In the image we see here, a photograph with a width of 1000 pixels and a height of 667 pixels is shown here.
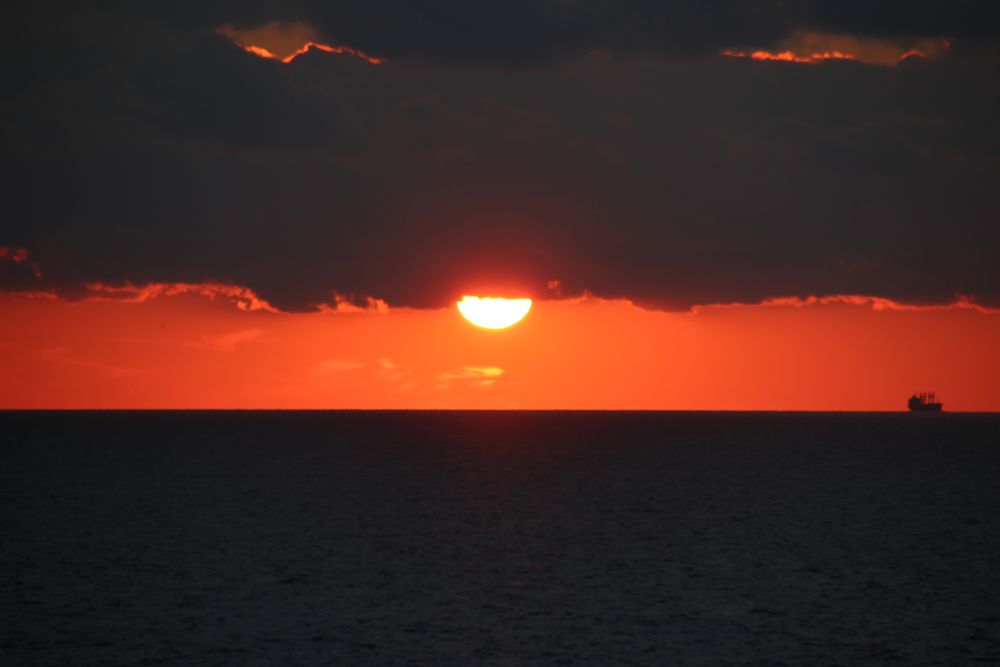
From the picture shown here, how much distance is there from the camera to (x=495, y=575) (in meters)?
54.9

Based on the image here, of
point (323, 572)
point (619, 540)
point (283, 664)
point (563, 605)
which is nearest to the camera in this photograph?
point (283, 664)

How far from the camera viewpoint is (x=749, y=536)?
→ 72.9m

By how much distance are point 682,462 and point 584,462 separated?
1453cm

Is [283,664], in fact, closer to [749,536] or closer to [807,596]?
[807,596]

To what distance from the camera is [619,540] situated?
229 ft

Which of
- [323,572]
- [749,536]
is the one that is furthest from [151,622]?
[749,536]

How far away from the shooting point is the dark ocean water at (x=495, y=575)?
129 feet

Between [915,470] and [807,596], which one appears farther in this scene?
[915,470]

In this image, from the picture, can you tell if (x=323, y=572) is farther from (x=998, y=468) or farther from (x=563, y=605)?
(x=998, y=468)

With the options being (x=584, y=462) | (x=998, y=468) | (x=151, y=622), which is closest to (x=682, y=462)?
(x=584, y=462)

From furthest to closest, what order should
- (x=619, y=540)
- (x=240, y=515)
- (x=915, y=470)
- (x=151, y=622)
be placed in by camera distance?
(x=915, y=470) → (x=240, y=515) → (x=619, y=540) → (x=151, y=622)

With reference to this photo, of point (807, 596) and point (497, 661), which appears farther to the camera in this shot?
point (807, 596)

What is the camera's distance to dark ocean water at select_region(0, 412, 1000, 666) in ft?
129

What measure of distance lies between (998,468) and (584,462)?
55.3m
